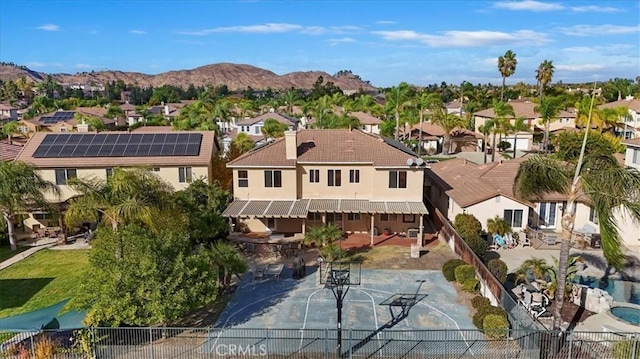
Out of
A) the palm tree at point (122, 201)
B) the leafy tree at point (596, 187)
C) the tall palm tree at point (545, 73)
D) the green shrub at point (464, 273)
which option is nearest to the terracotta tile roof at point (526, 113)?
the tall palm tree at point (545, 73)

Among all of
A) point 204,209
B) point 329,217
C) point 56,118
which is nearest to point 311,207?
point 329,217

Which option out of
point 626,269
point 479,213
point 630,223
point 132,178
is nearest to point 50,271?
point 132,178

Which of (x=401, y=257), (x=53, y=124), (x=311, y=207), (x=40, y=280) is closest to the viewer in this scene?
(x=40, y=280)

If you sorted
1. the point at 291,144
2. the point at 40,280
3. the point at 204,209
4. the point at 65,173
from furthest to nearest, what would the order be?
the point at 65,173 < the point at 291,144 < the point at 204,209 < the point at 40,280

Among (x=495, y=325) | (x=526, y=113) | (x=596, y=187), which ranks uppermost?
(x=526, y=113)

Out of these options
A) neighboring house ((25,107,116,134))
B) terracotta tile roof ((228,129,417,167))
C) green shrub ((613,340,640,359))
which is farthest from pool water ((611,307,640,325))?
neighboring house ((25,107,116,134))

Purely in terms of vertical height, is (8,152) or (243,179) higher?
(8,152)

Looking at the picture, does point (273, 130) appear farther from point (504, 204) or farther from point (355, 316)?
point (355, 316)

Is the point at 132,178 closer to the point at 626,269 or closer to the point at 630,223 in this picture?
the point at 626,269

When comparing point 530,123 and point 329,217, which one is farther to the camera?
point 530,123
